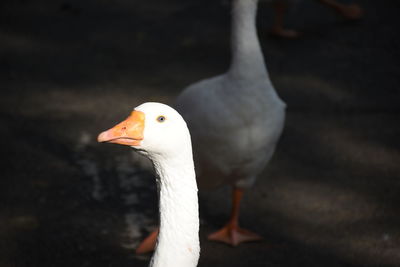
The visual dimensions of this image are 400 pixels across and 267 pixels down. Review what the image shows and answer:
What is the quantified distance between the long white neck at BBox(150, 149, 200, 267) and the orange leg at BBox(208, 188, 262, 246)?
169 cm

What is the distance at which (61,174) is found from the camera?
4.73 m

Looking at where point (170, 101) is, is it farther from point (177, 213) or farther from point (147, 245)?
point (177, 213)

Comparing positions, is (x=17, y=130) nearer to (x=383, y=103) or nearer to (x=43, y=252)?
(x=43, y=252)

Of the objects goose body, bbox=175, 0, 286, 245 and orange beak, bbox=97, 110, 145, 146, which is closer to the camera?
orange beak, bbox=97, 110, 145, 146

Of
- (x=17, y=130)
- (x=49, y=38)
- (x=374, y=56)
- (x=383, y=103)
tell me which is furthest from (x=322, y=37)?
(x=17, y=130)

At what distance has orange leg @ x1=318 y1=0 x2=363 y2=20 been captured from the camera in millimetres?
7191

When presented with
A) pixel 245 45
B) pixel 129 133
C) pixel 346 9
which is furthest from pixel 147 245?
pixel 346 9

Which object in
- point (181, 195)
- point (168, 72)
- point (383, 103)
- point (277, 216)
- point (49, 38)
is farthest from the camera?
point (49, 38)

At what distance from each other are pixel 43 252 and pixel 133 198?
2.76ft

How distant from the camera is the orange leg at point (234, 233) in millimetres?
4056

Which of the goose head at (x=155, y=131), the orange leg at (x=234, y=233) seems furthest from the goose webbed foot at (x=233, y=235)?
the goose head at (x=155, y=131)

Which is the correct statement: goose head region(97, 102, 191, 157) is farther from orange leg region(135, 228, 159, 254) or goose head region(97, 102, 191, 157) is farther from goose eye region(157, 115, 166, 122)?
orange leg region(135, 228, 159, 254)

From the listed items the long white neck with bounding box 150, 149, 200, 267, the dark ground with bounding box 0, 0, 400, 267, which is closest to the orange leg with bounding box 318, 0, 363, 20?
the dark ground with bounding box 0, 0, 400, 267

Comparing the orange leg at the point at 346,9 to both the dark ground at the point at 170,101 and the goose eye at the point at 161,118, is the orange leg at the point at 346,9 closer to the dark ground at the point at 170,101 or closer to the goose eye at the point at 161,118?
the dark ground at the point at 170,101
